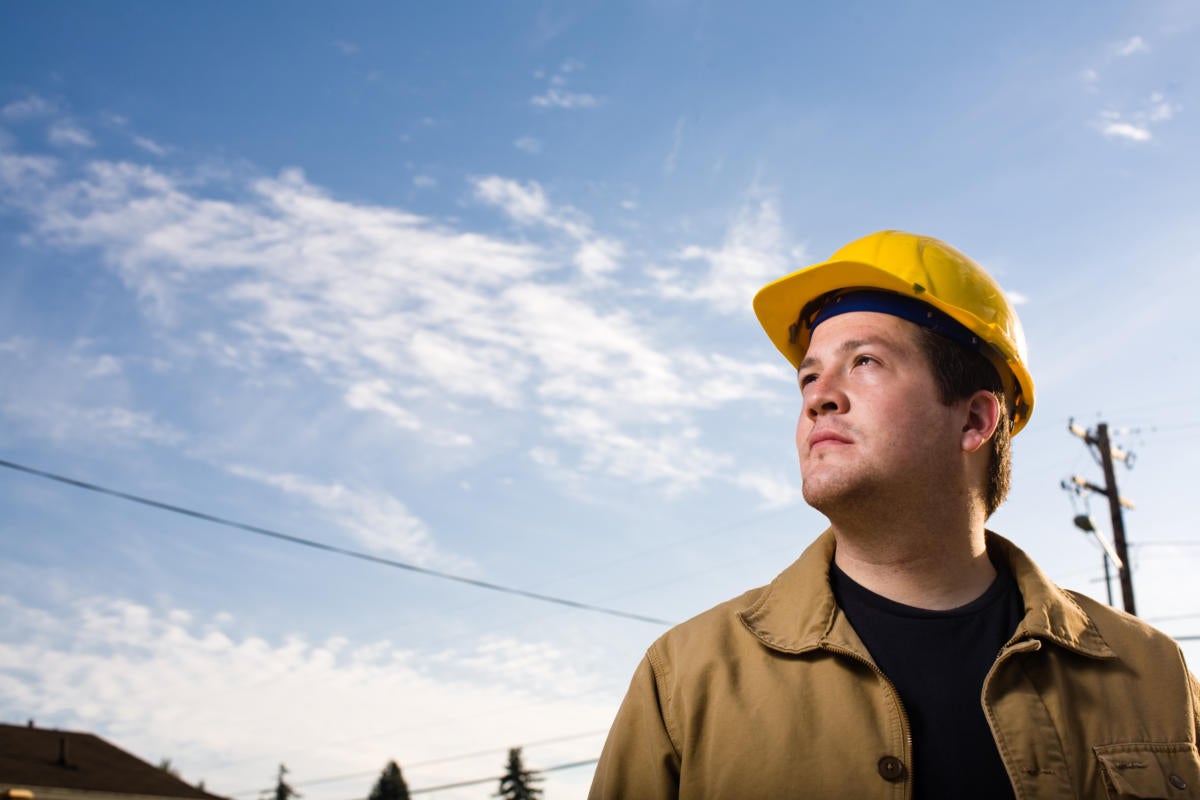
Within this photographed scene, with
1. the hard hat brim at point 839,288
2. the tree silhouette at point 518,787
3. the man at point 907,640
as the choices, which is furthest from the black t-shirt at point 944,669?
the tree silhouette at point 518,787

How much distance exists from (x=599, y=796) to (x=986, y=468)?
1.43 metres

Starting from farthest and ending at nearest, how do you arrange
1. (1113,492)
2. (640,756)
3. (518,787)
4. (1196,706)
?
(518,787) < (1113,492) < (1196,706) < (640,756)

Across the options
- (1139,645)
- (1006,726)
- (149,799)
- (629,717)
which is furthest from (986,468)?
(149,799)

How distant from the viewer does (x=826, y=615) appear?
8.79 feet

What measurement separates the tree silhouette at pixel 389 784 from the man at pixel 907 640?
217 feet

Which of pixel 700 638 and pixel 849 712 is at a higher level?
pixel 700 638

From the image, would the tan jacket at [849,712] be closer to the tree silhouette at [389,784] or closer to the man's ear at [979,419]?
the man's ear at [979,419]

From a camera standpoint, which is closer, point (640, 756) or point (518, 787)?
point (640, 756)

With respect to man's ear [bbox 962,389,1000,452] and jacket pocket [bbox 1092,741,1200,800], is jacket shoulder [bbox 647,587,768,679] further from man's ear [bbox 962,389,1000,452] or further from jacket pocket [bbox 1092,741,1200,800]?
jacket pocket [bbox 1092,741,1200,800]

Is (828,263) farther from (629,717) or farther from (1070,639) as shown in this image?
(629,717)

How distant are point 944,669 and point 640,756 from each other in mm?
787

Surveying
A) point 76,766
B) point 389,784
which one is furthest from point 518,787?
point 76,766

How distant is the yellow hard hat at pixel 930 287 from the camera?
9.85 feet

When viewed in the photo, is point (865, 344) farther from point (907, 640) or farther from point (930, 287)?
point (907, 640)
